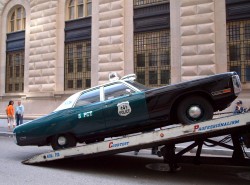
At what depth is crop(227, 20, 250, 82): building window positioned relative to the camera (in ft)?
46.0

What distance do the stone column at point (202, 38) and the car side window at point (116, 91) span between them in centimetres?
815

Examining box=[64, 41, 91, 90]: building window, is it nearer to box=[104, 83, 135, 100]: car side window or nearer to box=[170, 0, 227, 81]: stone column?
box=[170, 0, 227, 81]: stone column

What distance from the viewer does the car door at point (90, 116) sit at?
22.5 feet

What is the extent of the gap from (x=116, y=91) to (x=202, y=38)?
870cm

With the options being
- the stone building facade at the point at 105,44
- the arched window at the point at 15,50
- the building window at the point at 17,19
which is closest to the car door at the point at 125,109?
the stone building facade at the point at 105,44

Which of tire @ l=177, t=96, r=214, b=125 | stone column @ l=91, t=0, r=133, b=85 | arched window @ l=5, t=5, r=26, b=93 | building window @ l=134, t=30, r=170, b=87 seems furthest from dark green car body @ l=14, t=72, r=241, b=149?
arched window @ l=5, t=5, r=26, b=93

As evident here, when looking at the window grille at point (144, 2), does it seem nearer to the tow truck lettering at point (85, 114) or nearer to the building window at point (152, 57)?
the building window at point (152, 57)

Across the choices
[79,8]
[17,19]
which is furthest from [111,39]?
[17,19]

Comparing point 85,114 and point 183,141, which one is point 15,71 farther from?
point 183,141

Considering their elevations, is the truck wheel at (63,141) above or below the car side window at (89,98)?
below

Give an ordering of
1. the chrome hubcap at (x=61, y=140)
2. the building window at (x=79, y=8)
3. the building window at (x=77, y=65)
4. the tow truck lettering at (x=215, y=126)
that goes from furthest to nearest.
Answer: the building window at (x=79, y=8)
the building window at (x=77, y=65)
the chrome hubcap at (x=61, y=140)
the tow truck lettering at (x=215, y=126)

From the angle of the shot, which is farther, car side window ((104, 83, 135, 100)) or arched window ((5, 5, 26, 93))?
arched window ((5, 5, 26, 93))

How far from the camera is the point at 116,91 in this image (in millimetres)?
7000

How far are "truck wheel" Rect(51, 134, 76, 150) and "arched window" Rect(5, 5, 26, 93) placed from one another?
1493 centimetres
